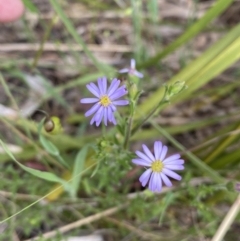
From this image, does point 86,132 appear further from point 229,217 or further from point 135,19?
point 229,217

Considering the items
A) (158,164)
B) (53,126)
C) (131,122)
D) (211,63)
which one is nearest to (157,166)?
(158,164)

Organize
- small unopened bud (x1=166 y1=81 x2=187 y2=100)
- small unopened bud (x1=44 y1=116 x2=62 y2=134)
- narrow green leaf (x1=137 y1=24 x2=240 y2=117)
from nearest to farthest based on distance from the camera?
small unopened bud (x1=166 y1=81 x2=187 y2=100) < small unopened bud (x1=44 y1=116 x2=62 y2=134) < narrow green leaf (x1=137 y1=24 x2=240 y2=117)

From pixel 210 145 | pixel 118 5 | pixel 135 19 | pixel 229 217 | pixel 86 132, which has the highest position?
pixel 118 5

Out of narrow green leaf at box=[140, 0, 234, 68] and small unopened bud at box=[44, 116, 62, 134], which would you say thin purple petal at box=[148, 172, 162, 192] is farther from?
narrow green leaf at box=[140, 0, 234, 68]

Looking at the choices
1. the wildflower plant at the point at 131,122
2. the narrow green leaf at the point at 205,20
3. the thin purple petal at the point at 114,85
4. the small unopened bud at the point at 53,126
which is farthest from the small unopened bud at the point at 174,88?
the narrow green leaf at the point at 205,20

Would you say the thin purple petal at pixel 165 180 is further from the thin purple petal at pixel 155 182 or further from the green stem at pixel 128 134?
the green stem at pixel 128 134

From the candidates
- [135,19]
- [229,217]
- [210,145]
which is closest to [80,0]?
[135,19]

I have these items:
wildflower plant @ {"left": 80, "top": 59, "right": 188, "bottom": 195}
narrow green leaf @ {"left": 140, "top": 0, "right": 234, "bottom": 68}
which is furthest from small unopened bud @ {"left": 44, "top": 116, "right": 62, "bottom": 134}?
narrow green leaf @ {"left": 140, "top": 0, "right": 234, "bottom": 68}

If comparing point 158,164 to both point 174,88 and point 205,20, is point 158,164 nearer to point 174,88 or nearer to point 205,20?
point 174,88
